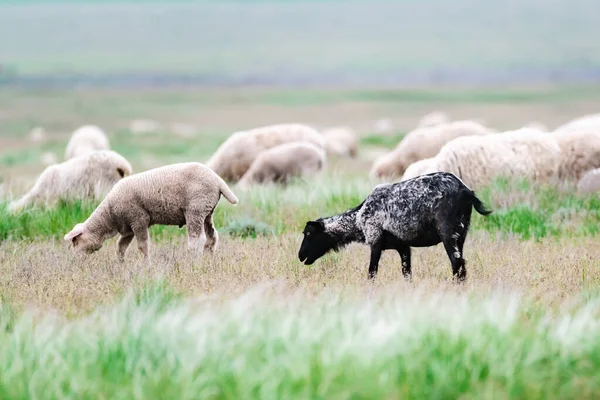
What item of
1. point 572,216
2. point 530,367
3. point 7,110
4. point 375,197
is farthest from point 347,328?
point 7,110

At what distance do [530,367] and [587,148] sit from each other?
29.5ft

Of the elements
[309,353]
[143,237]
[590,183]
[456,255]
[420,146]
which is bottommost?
[420,146]

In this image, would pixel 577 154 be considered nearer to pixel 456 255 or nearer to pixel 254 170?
pixel 254 170

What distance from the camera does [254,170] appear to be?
55.1ft

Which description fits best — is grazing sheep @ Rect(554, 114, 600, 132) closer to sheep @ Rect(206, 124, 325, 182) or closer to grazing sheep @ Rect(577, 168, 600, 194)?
grazing sheep @ Rect(577, 168, 600, 194)

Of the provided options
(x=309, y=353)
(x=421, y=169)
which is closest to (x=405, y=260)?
(x=309, y=353)

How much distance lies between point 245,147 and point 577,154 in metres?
6.77

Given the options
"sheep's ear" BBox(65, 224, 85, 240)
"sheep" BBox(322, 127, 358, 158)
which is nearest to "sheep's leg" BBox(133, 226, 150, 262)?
"sheep's ear" BBox(65, 224, 85, 240)

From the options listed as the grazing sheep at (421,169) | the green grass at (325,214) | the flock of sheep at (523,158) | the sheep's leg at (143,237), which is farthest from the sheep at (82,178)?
the flock of sheep at (523,158)

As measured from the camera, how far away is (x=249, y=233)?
37.3ft

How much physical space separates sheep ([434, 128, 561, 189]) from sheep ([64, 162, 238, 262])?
3968mm

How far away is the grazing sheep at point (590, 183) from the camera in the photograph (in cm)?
1270

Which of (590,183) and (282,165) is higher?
(590,183)

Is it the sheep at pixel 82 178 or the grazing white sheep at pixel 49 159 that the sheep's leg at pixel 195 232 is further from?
the grazing white sheep at pixel 49 159
